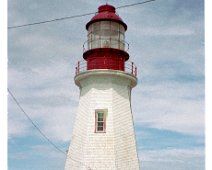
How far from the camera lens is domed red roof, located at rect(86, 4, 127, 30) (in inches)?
512

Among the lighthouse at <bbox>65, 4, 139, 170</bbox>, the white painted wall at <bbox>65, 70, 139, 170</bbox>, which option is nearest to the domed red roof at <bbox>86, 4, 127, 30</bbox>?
the lighthouse at <bbox>65, 4, 139, 170</bbox>

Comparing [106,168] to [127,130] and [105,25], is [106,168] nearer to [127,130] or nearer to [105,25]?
[127,130]

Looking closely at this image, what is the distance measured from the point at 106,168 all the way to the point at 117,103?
253 cm

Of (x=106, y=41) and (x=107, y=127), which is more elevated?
(x=106, y=41)

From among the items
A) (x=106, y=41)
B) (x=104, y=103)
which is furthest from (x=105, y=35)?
(x=104, y=103)

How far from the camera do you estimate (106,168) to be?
11.7 meters

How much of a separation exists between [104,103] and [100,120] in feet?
2.21

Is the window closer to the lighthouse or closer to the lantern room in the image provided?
the lighthouse

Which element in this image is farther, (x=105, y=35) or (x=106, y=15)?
(x=105, y=35)

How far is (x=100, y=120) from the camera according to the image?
12250 millimetres

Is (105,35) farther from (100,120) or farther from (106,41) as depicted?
(100,120)

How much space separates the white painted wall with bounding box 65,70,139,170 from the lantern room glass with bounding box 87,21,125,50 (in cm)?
142

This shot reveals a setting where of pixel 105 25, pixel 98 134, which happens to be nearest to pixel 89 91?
pixel 98 134

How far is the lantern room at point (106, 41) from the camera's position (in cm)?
1273
